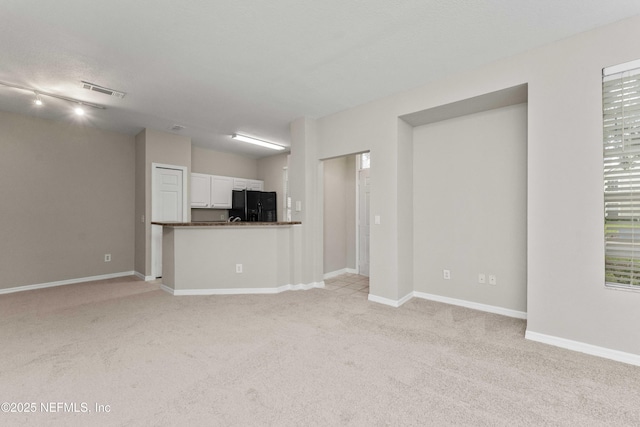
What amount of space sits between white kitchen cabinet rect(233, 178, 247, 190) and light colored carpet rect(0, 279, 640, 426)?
3.75 metres

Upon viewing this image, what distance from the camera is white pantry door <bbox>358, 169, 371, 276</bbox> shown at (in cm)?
525

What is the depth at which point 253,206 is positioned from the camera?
6219 millimetres

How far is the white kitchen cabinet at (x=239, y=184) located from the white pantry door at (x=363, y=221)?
2864 millimetres

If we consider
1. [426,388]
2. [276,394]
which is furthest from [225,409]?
[426,388]

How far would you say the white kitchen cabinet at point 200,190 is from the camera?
18.9 feet

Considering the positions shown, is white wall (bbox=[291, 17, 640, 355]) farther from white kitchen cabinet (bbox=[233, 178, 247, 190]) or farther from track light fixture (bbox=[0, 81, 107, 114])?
white kitchen cabinet (bbox=[233, 178, 247, 190])

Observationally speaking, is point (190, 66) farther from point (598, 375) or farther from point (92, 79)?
point (598, 375)

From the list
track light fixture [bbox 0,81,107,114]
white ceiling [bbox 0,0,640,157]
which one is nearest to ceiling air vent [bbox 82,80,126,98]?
white ceiling [bbox 0,0,640,157]

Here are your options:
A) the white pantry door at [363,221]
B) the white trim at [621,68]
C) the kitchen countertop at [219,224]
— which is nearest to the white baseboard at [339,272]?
the white pantry door at [363,221]

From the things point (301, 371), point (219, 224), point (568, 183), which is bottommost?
point (301, 371)

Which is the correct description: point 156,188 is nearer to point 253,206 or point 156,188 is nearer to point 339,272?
point 253,206

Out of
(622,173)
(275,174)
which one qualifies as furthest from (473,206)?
(275,174)

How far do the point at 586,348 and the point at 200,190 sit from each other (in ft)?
19.7

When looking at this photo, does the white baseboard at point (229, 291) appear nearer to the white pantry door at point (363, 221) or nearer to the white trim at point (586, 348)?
the white pantry door at point (363, 221)
